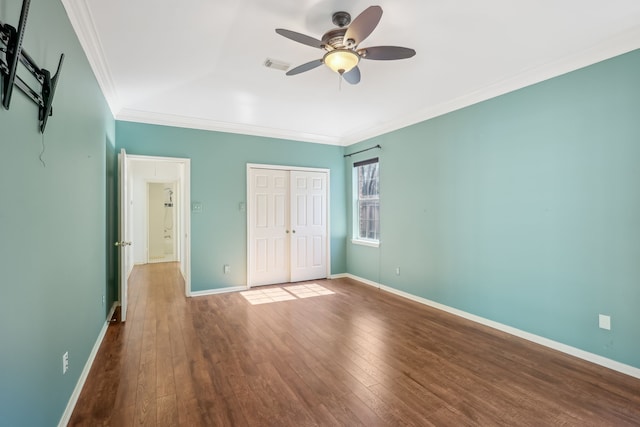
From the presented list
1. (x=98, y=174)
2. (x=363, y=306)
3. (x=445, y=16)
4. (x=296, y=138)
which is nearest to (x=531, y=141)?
(x=445, y=16)

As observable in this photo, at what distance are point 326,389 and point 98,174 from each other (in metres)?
2.90

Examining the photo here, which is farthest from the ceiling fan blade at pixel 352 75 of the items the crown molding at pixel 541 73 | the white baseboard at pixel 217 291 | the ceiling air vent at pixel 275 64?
the white baseboard at pixel 217 291

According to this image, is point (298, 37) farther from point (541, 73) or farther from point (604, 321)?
point (604, 321)

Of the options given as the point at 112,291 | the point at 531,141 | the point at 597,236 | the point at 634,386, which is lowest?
the point at 634,386

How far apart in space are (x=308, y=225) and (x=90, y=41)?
13.3 ft

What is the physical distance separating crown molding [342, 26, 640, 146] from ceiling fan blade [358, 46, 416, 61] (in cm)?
164

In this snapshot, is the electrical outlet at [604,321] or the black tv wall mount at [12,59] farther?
the electrical outlet at [604,321]

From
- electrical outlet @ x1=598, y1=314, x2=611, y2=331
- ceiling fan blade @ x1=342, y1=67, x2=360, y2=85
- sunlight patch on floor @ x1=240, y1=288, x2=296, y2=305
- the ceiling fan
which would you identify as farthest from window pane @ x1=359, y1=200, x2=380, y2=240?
the ceiling fan

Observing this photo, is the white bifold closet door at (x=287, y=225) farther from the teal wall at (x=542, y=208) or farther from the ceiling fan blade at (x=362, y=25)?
the ceiling fan blade at (x=362, y=25)

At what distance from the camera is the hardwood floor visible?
207 cm

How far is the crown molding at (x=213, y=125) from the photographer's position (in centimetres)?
452

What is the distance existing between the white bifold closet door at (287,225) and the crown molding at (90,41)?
2.37 m

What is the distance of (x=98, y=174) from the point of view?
10.3 feet

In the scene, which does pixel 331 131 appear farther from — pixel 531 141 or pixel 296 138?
pixel 531 141
